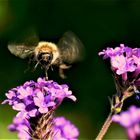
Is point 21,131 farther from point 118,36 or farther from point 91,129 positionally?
point 118,36

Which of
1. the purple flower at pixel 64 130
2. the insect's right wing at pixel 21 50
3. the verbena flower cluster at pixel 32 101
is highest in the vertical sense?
the insect's right wing at pixel 21 50

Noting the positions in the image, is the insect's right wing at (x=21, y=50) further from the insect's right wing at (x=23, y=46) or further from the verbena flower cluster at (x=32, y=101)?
the verbena flower cluster at (x=32, y=101)

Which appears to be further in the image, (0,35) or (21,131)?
(0,35)

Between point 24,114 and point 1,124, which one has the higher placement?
point 24,114

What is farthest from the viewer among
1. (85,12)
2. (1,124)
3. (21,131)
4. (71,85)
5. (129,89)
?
(85,12)

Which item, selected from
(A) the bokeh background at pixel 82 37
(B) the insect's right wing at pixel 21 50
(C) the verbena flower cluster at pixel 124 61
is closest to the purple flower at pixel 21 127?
(C) the verbena flower cluster at pixel 124 61

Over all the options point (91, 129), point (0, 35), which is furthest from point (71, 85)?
point (0, 35)

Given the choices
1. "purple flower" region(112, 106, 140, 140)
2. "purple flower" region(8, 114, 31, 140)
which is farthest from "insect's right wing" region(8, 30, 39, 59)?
"purple flower" region(112, 106, 140, 140)
